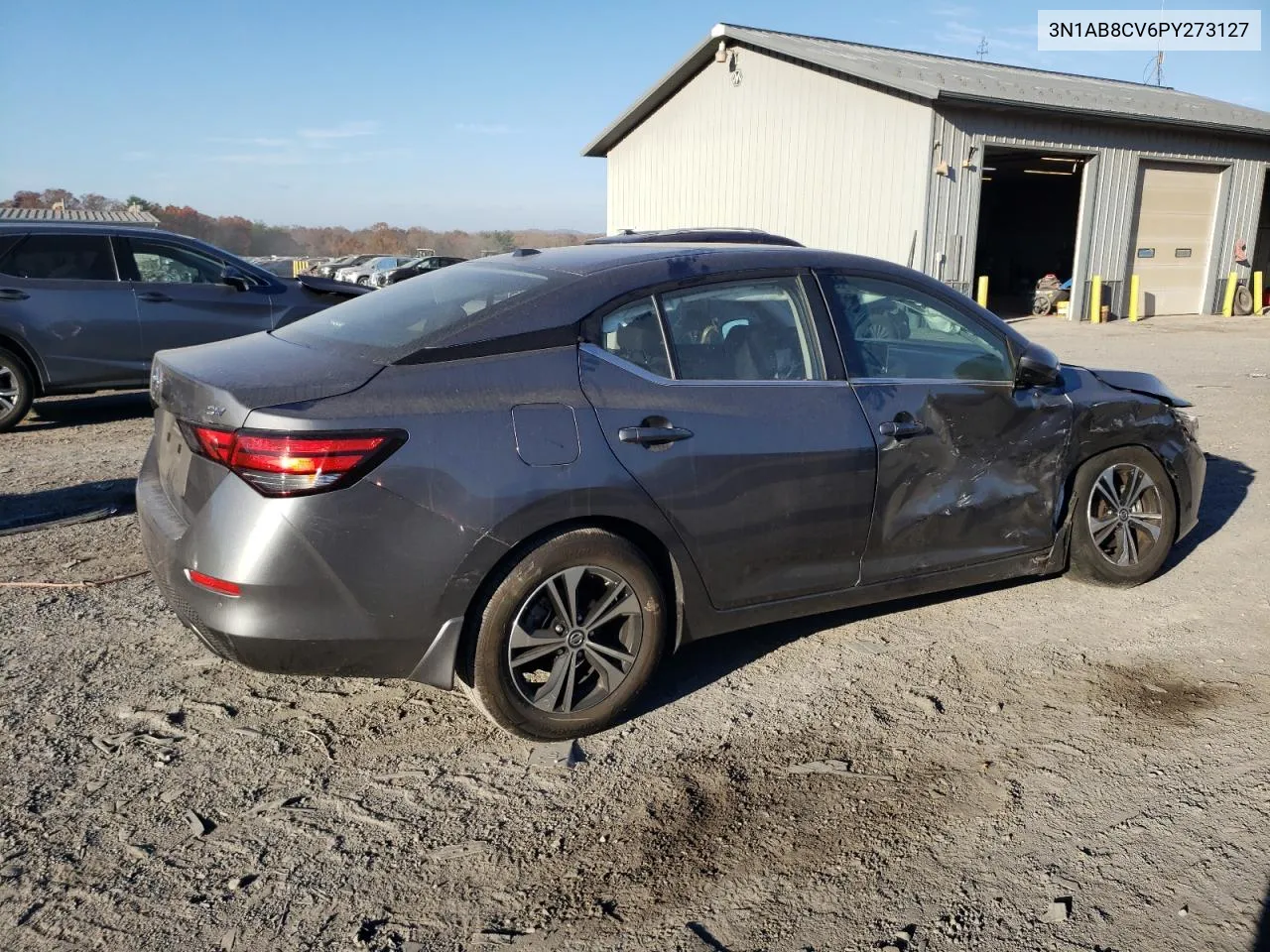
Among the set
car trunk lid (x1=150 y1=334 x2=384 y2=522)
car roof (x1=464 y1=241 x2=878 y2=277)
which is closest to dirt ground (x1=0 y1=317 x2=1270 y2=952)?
car trunk lid (x1=150 y1=334 x2=384 y2=522)

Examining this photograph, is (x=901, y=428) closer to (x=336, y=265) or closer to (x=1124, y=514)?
(x=1124, y=514)

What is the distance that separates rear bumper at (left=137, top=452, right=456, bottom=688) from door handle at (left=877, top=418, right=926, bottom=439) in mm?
1840

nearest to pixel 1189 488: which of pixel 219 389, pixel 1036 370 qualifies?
pixel 1036 370

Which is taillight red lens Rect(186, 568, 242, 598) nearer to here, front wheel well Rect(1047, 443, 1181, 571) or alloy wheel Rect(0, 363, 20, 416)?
front wheel well Rect(1047, 443, 1181, 571)

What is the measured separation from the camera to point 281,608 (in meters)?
3.05

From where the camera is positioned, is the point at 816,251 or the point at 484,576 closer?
the point at 484,576

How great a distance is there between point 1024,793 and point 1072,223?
29.8m

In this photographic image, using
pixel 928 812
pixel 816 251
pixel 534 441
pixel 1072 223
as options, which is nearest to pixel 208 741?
pixel 534 441

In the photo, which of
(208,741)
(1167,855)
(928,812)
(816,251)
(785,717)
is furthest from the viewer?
(816,251)

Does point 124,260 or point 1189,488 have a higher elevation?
point 124,260

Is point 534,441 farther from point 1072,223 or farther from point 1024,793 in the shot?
point 1072,223

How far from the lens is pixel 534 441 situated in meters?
3.24

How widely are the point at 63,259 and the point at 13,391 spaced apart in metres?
1.16

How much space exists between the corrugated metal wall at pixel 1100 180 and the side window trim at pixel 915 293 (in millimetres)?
14426
